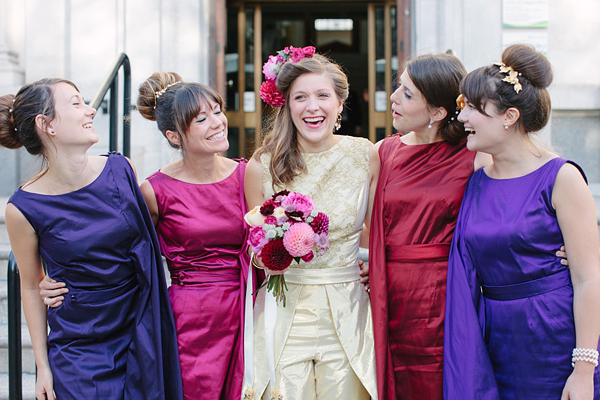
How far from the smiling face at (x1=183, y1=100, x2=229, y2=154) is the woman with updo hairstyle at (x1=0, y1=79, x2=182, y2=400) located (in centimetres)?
35

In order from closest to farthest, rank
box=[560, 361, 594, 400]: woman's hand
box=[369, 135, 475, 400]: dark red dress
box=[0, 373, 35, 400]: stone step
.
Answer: box=[560, 361, 594, 400]: woman's hand < box=[369, 135, 475, 400]: dark red dress < box=[0, 373, 35, 400]: stone step

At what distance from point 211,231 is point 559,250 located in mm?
1381

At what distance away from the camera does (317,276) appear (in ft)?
8.48

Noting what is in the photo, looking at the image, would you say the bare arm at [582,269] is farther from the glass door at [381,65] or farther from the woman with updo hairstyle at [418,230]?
the glass door at [381,65]

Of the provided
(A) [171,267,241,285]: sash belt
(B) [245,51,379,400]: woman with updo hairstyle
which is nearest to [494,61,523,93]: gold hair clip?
(B) [245,51,379,400]: woman with updo hairstyle

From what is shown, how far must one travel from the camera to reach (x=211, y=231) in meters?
2.68

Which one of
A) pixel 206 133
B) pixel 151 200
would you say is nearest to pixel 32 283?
pixel 151 200

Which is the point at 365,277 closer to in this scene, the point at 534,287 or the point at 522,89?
the point at 534,287

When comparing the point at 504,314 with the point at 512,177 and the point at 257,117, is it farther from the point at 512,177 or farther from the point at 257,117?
the point at 257,117

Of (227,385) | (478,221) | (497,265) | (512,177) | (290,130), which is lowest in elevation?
(227,385)

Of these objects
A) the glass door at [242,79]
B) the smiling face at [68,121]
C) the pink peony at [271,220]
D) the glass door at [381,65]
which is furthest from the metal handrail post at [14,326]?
the glass door at [381,65]

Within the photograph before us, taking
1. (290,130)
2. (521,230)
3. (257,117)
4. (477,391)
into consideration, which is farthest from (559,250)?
(257,117)

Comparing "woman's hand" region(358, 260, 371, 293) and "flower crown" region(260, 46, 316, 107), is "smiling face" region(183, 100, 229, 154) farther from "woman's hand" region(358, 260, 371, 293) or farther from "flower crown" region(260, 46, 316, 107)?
"woman's hand" region(358, 260, 371, 293)

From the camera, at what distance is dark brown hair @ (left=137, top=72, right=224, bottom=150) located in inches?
108
